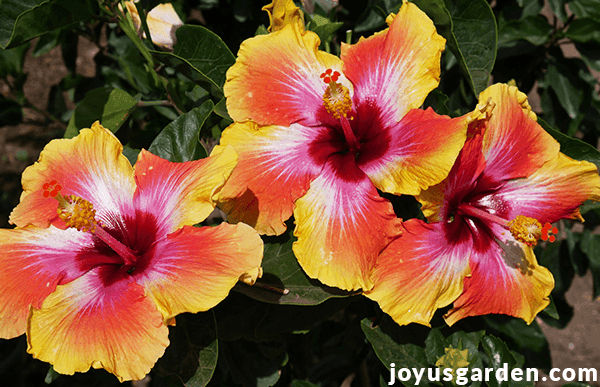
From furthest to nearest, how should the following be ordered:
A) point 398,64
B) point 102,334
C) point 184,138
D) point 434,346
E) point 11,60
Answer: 1. point 11,60
2. point 434,346
3. point 184,138
4. point 398,64
5. point 102,334

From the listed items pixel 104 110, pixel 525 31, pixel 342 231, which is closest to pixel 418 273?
pixel 342 231

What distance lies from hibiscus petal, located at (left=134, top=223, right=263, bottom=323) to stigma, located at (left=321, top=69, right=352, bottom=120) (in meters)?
0.39

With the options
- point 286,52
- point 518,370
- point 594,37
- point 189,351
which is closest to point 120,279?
point 189,351

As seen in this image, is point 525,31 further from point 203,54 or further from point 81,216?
point 81,216

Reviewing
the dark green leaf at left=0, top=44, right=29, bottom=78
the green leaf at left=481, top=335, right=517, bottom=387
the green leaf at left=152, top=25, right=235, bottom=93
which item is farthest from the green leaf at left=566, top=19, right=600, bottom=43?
the dark green leaf at left=0, top=44, right=29, bottom=78

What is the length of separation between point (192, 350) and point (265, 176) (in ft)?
1.63

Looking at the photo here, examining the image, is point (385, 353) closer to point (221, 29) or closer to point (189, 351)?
point (189, 351)

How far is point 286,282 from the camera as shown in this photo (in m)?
1.28

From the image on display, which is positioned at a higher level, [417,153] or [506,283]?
[417,153]

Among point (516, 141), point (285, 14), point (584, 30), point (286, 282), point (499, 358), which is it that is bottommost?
point (499, 358)

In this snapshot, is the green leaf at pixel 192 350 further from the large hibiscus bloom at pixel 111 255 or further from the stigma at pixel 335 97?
the stigma at pixel 335 97

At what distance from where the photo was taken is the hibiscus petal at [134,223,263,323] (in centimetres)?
107

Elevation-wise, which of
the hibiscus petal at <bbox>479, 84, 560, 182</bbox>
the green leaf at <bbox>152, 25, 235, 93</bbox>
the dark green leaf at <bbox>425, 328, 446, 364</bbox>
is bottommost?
the dark green leaf at <bbox>425, 328, 446, 364</bbox>

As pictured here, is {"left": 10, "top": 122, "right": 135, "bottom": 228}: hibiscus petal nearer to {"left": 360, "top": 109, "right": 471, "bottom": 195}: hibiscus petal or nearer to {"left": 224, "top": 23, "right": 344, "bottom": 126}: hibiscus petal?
{"left": 224, "top": 23, "right": 344, "bottom": 126}: hibiscus petal
